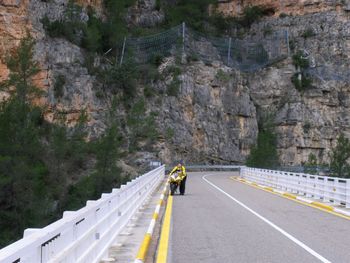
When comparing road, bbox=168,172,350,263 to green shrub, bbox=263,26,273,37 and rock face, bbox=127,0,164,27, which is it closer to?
rock face, bbox=127,0,164,27

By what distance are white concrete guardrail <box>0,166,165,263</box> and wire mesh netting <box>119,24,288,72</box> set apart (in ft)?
233

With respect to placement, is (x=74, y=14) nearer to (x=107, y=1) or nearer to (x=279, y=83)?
(x=107, y=1)

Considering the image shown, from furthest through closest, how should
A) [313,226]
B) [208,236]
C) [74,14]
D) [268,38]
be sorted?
1. [268,38]
2. [74,14]
3. [313,226]
4. [208,236]

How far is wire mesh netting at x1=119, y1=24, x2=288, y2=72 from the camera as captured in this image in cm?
8456

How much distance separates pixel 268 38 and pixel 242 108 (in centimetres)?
1937

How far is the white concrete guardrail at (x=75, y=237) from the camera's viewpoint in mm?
4254

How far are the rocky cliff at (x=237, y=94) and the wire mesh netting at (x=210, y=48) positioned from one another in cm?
221

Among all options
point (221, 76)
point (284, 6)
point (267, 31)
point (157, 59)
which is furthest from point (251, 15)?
point (157, 59)

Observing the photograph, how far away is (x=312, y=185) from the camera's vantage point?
2425 centimetres

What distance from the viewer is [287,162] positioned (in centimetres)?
8331

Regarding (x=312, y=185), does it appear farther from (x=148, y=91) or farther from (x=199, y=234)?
(x=148, y=91)

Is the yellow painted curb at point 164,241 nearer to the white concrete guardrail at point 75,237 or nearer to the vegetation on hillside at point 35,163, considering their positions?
the white concrete guardrail at point 75,237

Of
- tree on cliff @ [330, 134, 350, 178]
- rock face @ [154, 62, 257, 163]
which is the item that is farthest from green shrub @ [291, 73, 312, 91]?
Result: tree on cliff @ [330, 134, 350, 178]

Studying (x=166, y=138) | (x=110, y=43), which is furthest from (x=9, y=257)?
(x=110, y=43)
